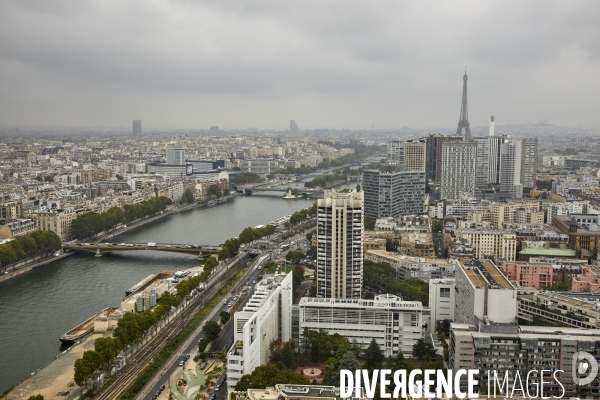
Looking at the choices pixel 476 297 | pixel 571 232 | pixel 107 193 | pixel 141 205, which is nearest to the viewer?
pixel 476 297

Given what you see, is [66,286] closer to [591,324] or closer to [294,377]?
[294,377]

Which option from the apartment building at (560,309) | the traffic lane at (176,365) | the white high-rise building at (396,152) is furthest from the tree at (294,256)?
the white high-rise building at (396,152)

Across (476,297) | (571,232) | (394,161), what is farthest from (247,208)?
(476,297)

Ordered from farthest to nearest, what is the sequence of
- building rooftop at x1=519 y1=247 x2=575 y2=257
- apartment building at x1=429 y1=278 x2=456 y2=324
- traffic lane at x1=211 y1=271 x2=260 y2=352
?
1. building rooftop at x1=519 y1=247 x2=575 y2=257
2. apartment building at x1=429 y1=278 x2=456 y2=324
3. traffic lane at x1=211 y1=271 x2=260 y2=352

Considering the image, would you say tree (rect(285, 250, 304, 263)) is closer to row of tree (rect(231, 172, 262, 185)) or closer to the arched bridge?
the arched bridge

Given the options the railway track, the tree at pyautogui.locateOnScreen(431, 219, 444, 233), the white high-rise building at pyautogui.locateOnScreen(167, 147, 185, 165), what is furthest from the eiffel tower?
the railway track

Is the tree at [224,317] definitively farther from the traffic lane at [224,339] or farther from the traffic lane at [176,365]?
the traffic lane at [176,365]
